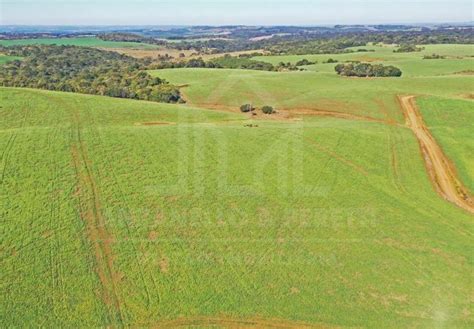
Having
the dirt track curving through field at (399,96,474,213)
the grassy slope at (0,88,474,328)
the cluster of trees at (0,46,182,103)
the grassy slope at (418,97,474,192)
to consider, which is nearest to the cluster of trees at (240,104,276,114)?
the cluster of trees at (0,46,182,103)

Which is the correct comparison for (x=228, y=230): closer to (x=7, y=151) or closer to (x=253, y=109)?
(x=7, y=151)

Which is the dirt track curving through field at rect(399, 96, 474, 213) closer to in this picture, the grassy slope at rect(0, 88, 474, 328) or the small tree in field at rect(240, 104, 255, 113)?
the grassy slope at rect(0, 88, 474, 328)

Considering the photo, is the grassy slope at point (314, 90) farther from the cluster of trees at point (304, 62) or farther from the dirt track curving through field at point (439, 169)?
the cluster of trees at point (304, 62)

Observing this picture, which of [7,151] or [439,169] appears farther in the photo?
[439,169]

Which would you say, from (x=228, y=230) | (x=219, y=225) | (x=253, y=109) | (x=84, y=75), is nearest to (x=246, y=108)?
(x=253, y=109)

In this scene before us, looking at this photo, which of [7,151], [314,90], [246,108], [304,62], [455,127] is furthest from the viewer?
[304,62]

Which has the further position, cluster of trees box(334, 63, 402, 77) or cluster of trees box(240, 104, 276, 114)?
cluster of trees box(334, 63, 402, 77)

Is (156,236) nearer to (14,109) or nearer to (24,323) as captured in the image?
(24,323)

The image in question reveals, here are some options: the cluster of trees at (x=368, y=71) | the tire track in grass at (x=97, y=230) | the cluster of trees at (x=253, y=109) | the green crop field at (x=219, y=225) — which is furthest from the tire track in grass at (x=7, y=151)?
the cluster of trees at (x=368, y=71)
